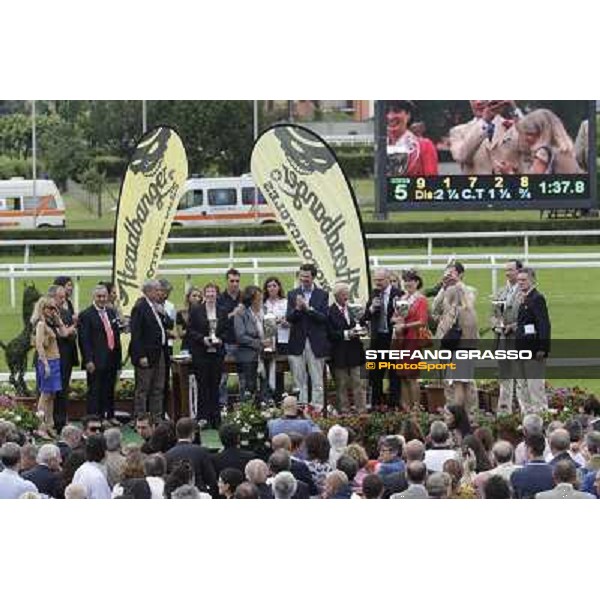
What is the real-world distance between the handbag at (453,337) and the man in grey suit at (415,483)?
→ 3904 millimetres

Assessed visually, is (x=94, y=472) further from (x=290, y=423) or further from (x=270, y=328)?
(x=270, y=328)

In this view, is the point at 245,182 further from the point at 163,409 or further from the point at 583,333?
the point at 163,409

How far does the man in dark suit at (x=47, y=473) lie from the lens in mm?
11812

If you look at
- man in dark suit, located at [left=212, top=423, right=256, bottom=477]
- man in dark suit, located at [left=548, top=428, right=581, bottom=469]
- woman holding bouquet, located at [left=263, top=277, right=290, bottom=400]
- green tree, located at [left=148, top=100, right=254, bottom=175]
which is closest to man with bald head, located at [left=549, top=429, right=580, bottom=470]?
man in dark suit, located at [left=548, top=428, right=581, bottom=469]

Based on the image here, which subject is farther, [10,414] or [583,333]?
[583,333]

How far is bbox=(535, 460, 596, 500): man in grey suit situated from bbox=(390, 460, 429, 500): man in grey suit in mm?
612

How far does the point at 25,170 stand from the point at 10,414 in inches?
760

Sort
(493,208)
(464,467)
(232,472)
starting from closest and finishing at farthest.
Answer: (232,472), (464,467), (493,208)

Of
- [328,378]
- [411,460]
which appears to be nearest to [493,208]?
[328,378]

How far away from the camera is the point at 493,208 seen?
60.3 ft

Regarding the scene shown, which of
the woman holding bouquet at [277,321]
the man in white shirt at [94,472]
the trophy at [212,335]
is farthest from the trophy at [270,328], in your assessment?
the man in white shirt at [94,472]

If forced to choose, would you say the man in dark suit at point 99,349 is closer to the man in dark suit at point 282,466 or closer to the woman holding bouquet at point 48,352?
the woman holding bouquet at point 48,352

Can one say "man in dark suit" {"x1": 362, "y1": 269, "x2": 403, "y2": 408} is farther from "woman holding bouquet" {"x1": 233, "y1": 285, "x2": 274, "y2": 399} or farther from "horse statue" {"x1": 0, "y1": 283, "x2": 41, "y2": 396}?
"horse statue" {"x1": 0, "y1": 283, "x2": 41, "y2": 396}

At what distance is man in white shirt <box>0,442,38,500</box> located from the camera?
11578 mm
